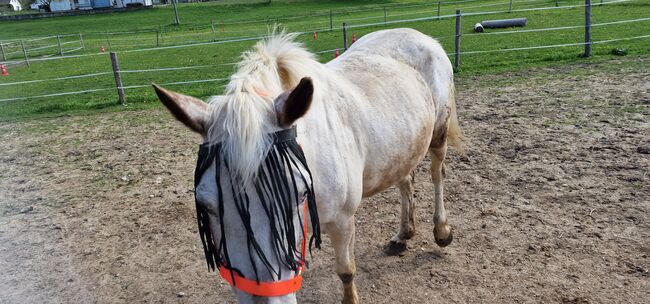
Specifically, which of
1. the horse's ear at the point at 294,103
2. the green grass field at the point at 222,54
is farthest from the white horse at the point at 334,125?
the green grass field at the point at 222,54

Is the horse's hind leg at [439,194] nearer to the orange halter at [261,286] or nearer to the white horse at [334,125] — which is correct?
the white horse at [334,125]

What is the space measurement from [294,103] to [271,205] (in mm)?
390

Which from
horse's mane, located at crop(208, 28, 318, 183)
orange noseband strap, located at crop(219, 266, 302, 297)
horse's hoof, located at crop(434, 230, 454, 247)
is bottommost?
horse's hoof, located at crop(434, 230, 454, 247)

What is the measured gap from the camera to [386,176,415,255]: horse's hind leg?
3768mm

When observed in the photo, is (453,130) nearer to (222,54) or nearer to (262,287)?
(262,287)

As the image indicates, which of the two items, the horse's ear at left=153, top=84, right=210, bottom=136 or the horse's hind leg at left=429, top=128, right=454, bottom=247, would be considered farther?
the horse's hind leg at left=429, top=128, right=454, bottom=247

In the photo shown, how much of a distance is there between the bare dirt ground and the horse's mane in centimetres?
191

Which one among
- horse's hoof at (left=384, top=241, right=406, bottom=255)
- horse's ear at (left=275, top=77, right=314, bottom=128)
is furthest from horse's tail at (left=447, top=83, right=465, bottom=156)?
horse's ear at (left=275, top=77, right=314, bottom=128)

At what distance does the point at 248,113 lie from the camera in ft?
5.20

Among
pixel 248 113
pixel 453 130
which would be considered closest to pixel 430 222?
pixel 453 130

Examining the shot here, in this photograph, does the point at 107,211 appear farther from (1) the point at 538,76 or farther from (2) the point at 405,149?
(1) the point at 538,76

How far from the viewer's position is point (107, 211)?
4.82 meters

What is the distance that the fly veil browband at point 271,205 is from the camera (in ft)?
5.18

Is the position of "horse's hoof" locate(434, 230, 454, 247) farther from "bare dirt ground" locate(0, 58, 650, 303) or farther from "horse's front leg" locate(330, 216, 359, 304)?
"horse's front leg" locate(330, 216, 359, 304)
